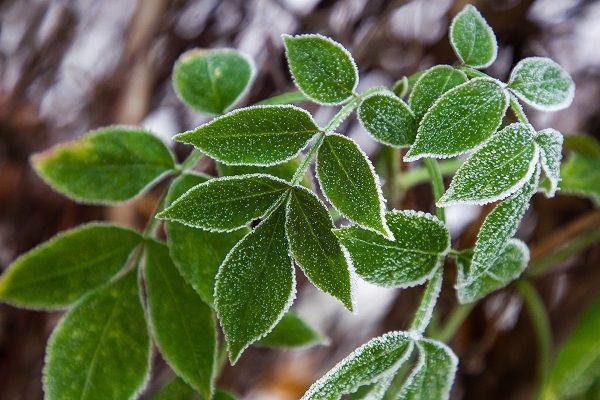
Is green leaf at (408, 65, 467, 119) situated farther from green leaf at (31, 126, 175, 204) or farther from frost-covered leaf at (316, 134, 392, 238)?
green leaf at (31, 126, 175, 204)

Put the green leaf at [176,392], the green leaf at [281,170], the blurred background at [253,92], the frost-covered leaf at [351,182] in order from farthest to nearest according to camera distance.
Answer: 1. the blurred background at [253,92]
2. the green leaf at [176,392]
3. the green leaf at [281,170]
4. the frost-covered leaf at [351,182]

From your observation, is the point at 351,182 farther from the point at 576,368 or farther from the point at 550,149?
the point at 576,368

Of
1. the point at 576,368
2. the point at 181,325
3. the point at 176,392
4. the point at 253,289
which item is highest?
the point at 253,289

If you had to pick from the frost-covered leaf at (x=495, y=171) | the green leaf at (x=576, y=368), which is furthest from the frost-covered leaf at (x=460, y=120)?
the green leaf at (x=576, y=368)

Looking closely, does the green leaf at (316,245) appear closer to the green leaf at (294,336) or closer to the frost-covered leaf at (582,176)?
the green leaf at (294,336)

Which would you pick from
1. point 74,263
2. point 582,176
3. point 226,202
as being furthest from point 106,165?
point 582,176

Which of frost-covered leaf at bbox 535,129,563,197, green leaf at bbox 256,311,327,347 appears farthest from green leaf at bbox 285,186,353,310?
green leaf at bbox 256,311,327,347
